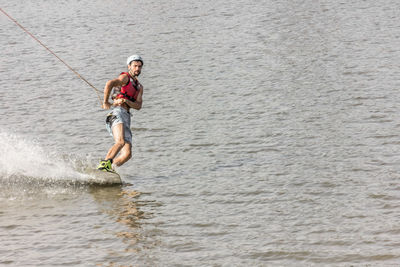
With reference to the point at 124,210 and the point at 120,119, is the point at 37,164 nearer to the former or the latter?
the point at 120,119

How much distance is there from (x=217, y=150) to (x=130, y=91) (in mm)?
2196

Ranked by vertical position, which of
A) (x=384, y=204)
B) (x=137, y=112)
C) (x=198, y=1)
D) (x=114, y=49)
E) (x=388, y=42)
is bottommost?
(x=384, y=204)

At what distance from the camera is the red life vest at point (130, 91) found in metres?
10.5

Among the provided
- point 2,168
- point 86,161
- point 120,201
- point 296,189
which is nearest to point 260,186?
point 296,189

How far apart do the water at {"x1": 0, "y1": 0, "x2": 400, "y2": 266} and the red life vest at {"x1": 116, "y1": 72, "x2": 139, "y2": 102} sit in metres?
1.28

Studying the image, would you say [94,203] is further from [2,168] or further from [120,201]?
[2,168]

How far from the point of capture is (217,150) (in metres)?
12.1

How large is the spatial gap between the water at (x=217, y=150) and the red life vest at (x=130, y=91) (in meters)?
1.28

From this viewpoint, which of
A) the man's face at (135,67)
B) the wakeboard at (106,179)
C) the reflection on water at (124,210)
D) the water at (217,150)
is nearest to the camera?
the water at (217,150)

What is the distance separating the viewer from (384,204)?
907 centimetres

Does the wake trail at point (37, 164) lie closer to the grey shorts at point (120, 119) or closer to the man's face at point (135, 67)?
the grey shorts at point (120, 119)

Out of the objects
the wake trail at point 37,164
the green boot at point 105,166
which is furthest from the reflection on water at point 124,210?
the wake trail at point 37,164

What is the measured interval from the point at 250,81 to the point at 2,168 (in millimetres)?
7394

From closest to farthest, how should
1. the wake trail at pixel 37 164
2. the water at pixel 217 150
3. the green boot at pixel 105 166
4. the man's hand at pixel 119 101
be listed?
1. the water at pixel 217 150
2. the green boot at pixel 105 166
3. the man's hand at pixel 119 101
4. the wake trail at pixel 37 164
